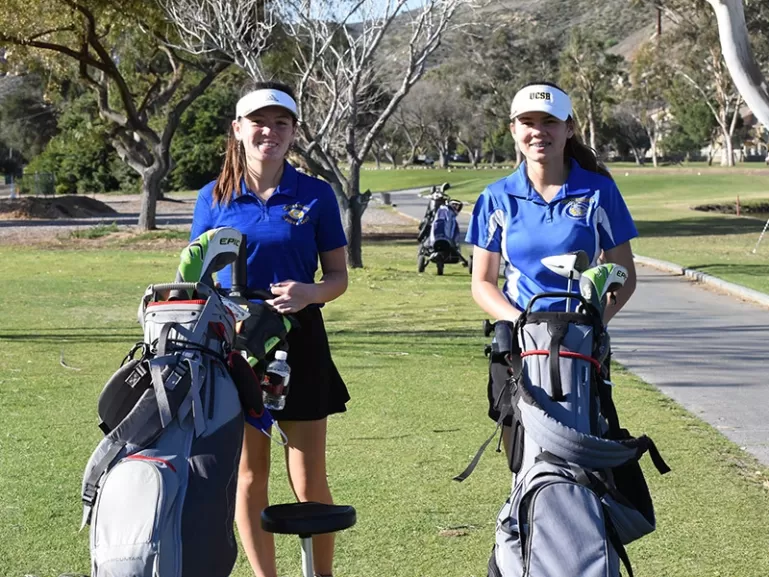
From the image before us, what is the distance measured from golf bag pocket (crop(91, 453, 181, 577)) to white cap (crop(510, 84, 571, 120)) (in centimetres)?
197

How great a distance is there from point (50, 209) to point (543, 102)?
127 feet

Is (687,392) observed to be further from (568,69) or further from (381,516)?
(568,69)

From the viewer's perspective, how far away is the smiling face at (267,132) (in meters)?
4.54

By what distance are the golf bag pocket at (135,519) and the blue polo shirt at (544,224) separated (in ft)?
5.54

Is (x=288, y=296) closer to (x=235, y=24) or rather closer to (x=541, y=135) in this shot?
(x=541, y=135)

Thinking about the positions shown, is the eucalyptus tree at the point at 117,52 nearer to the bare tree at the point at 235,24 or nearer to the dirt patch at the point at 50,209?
the bare tree at the point at 235,24

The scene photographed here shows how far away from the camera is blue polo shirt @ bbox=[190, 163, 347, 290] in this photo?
15.0 ft

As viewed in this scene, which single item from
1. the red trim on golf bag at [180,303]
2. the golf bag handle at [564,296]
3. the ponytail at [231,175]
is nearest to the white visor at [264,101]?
the ponytail at [231,175]

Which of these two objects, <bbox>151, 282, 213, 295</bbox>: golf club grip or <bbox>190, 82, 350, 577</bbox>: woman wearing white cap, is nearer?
<bbox>151, 282, 213, 295</bbox>: golf club grip

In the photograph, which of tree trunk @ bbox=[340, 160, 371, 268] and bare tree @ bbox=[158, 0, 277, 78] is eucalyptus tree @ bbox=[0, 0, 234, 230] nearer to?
bare tree @ bbox=[158, 0, 277, 78]

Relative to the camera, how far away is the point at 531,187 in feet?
→ 15.1

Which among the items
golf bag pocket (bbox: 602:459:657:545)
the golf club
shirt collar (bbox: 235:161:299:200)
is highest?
shirt collar (bbox: 235:161:299:200)

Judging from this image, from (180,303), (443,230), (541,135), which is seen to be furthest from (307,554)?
(443,230)

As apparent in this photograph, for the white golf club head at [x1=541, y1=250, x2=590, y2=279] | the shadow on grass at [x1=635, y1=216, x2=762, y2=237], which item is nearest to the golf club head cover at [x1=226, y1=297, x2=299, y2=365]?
the white golf club head at [x1=541, y1=250, x2=590, y2=279]
